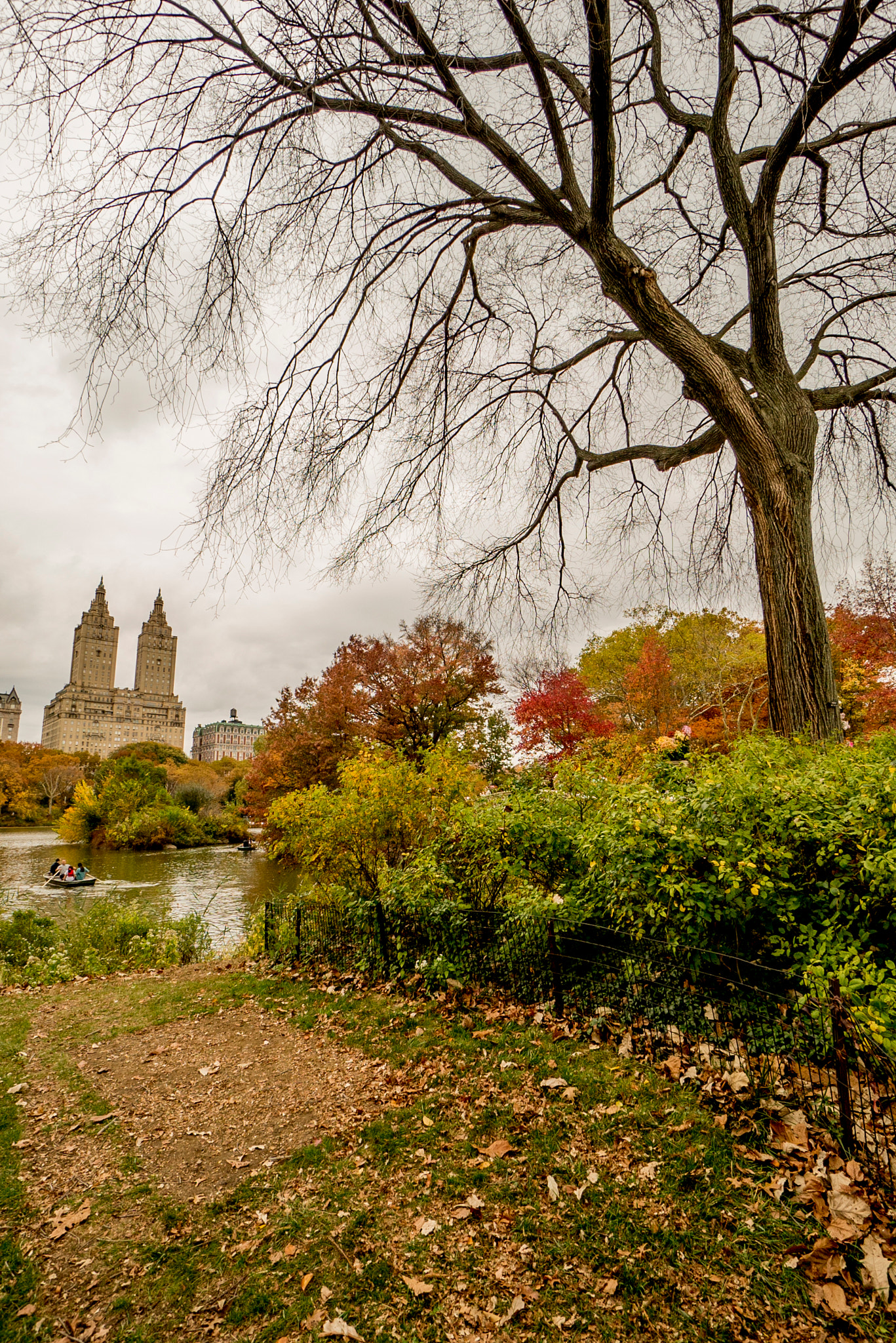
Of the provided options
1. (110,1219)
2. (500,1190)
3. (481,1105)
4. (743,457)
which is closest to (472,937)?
(481,1105)

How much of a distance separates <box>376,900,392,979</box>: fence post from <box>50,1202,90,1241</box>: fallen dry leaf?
344 cm

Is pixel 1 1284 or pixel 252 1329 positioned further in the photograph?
pixel 1 1284

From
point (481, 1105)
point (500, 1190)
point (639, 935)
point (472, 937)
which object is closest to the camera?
point (500, 1190)

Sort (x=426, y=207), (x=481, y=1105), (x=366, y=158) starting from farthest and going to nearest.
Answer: (x=426, y=207), (x=366, y=158), (x=481, y=1105)

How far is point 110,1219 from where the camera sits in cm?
303

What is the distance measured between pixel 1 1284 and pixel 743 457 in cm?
747

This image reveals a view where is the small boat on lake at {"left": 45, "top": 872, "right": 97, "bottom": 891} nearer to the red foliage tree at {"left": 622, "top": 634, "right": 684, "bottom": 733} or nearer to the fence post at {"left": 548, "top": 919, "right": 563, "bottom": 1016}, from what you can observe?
the red foliage tree at {"left": 622, "top": 634, "right": 684, "bottom": 733}

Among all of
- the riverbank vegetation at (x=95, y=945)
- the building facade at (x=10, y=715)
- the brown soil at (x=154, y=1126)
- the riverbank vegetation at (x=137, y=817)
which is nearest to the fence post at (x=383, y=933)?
the brown soil at (x=154, y=1126)

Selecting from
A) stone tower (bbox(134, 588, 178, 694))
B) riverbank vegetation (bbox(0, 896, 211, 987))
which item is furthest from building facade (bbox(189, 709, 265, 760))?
riverbank vegetation (bbox(0, 896, 211, 987))

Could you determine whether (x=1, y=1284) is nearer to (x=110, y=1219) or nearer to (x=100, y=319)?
(x=110, y=1219)

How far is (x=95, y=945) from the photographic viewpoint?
11.1 meters

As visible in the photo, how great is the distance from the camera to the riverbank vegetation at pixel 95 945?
9.63 metres

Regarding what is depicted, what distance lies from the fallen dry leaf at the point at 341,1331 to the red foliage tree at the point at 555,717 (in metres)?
16.7

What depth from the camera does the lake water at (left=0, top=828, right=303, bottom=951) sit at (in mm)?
18703
